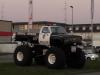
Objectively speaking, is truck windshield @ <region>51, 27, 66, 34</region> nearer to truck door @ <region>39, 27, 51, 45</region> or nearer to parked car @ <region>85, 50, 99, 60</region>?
truck door @ <region>39, 27, 51, 45</region>

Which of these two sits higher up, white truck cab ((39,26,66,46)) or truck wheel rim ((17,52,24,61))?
white truck cab ((39,26,66,46))

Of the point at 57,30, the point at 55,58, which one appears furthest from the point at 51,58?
the point at 57,30

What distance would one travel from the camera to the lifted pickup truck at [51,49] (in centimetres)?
2375

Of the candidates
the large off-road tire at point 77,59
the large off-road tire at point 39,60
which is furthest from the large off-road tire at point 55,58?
the large off-road tire at point 39,60

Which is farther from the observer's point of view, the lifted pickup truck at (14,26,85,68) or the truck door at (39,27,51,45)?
the truck door at (39,27,51,45)

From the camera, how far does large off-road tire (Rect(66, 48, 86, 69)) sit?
25312mm

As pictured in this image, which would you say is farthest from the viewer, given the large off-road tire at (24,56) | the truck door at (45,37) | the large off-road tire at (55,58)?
the large off-road tire at (24,56)

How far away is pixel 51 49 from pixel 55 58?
2.24 ft

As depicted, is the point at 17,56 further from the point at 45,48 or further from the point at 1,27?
the point at 1,27

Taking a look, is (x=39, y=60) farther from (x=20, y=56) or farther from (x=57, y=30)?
(x=57, y=30)

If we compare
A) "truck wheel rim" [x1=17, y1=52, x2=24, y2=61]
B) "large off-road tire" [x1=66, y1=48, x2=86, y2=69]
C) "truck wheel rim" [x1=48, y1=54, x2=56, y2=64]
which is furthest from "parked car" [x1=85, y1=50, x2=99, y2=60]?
"truck wheel rim" [x1=48, y1=54, x2=56, y2=64]

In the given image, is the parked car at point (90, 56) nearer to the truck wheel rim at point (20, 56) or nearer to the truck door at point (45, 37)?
the truck wheel rim at point (20, 56)

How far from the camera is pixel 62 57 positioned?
925 inches

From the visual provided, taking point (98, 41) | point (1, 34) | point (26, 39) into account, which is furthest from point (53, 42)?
point (98, 41)
